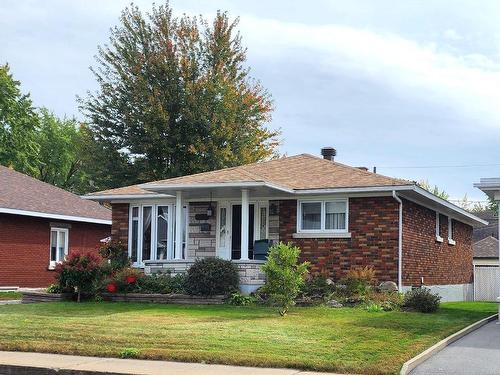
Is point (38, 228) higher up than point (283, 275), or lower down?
higher up

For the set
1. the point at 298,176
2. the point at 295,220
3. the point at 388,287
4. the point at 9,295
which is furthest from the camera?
the point at 9,295

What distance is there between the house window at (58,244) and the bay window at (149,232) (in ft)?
19.2

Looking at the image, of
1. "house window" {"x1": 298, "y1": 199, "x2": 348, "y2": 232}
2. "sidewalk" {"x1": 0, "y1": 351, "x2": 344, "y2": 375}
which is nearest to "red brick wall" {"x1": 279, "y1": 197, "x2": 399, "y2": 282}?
"house window" {"x1": 298, "y1": 199, "x2": 348, "y2": 232}

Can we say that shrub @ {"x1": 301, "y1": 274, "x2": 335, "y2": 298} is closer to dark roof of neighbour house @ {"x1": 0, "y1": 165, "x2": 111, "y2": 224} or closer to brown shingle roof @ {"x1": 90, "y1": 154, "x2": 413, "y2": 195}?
brown shingle roof @ {"x1": 90, "y1": 154, "x2": 413, "y2": 195}

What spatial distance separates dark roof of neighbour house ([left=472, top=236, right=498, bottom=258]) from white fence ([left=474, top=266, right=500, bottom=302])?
5355mm

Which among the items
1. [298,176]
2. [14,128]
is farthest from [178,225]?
[14,128]

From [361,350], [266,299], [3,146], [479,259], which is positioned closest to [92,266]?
[266,299]

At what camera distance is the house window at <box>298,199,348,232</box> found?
71.5ft

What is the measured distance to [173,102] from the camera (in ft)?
116

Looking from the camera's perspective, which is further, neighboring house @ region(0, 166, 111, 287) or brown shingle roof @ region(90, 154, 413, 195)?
neighboring house @ region(0, 166, 111, 287)

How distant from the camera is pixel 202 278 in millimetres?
20125

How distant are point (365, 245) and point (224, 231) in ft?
15.8

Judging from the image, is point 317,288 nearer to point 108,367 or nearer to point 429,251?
point 429,251

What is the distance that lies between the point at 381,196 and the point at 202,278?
5.59 meters
